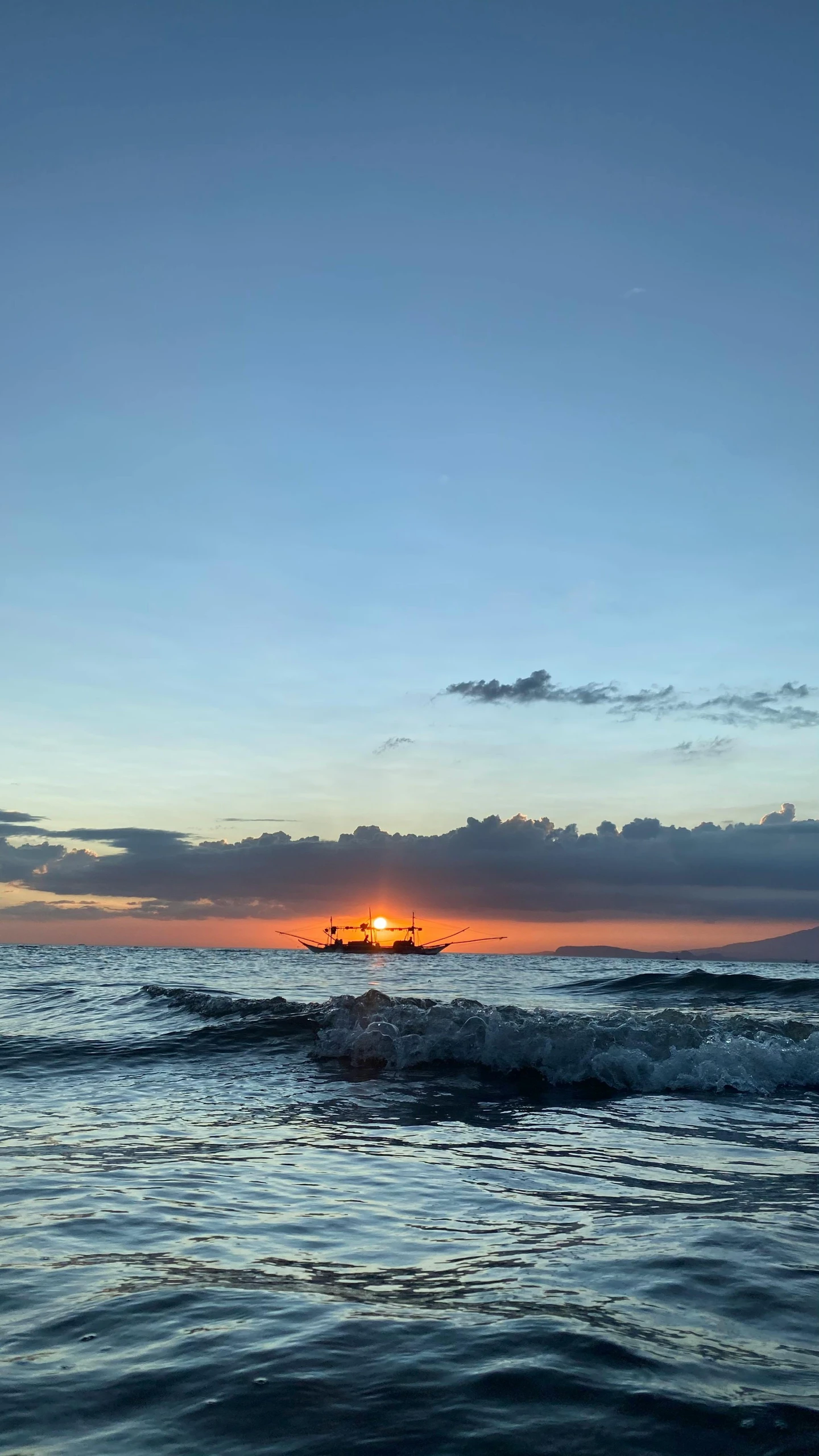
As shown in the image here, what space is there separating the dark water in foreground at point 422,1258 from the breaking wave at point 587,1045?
0.27 feet

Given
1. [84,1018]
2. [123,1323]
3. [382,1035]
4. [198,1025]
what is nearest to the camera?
[123,1323]

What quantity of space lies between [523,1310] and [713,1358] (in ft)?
3.60

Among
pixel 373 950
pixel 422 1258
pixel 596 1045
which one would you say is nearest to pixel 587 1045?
pixel 596 1045

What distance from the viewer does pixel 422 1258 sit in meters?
6.49

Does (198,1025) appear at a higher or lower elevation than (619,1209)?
lower

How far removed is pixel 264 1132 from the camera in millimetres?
11062

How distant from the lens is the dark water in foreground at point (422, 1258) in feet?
13.9

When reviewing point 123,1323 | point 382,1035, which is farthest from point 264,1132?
point 382,1035

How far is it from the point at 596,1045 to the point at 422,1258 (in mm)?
10499

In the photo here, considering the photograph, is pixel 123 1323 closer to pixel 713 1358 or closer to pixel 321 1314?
pixel 321 1314

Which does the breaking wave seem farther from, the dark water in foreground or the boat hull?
the boat hull

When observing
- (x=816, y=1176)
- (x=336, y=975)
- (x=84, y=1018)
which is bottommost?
(x=336, y=975)

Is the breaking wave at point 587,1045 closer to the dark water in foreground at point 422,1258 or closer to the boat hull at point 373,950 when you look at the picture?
the dark water in foreground at point 422,1258

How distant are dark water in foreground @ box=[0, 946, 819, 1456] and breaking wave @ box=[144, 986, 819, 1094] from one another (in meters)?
0.08
